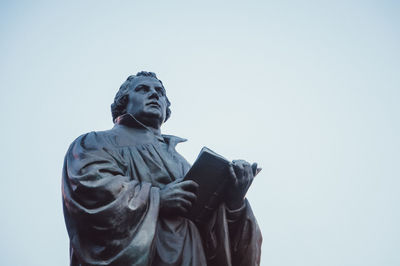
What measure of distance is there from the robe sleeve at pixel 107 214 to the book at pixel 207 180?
0.43 meters

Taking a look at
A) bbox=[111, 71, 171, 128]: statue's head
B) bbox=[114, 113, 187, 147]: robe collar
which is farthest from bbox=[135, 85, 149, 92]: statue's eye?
bbox=[114, 113, 187, 147]: robe collar

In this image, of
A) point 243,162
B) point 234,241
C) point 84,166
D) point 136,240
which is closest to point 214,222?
point 234,241

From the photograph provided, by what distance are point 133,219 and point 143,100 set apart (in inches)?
95.7

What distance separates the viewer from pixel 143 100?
255 inches

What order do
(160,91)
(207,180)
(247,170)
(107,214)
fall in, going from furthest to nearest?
(160,91), (247,170), (207,180), (107,214)

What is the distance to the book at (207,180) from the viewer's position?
15.5 feet

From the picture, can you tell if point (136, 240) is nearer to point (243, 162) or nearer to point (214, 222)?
point (214, 222)

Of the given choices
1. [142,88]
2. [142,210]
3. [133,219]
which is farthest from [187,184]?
[142,88]

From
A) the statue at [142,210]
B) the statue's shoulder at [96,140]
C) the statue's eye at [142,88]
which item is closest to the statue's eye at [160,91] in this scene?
the statue's eye at [142,88]

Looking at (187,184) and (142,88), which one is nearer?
(187,184)

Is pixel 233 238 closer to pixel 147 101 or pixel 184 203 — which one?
pixel 184 203

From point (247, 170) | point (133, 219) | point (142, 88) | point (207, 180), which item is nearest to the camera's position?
point (133, 219)

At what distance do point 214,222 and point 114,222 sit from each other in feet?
3.73

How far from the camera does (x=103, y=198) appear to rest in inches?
173
